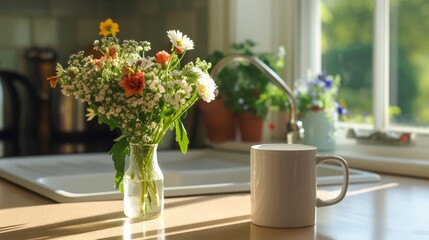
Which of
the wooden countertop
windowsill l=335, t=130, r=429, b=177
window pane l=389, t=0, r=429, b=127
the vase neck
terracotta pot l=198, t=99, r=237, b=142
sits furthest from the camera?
terracotta pot l=198, t=99, r=237, b=142

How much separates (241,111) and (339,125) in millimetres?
311

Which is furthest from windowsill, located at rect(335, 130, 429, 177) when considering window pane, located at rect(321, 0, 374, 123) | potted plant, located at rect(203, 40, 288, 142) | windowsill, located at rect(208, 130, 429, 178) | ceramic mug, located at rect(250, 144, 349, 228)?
ceramic mug, located at rect(250, 144, 349, 228)

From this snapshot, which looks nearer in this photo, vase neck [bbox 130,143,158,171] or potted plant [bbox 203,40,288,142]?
vase neck [bbox 130,143,158,171]

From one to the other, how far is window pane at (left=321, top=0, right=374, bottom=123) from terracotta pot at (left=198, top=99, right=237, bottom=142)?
1.16ft

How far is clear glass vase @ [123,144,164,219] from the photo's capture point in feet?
3.99

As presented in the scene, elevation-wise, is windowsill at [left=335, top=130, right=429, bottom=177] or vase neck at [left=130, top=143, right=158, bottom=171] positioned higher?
vase neck at [left=130, top=143, right=158, bottom=171]

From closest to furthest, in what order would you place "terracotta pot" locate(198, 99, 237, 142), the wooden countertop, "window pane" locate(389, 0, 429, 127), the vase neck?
the wooden countertop
the vase neck
"window pane" locate(389, 0, 429, 127)
"terracotta pot" locate(198, 99, 237, 142)

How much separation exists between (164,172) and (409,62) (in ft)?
2.50

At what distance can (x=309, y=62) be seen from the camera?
2.48 meters

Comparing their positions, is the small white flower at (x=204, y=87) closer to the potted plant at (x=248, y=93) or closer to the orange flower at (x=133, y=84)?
the orange flower at (x=133, y=84)

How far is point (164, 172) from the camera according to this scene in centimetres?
198

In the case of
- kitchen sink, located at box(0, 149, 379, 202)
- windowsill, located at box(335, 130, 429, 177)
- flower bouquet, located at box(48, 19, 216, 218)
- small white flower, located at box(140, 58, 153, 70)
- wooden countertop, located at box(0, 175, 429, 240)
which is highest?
small white flower, located at box(140, 58, 153, 70)

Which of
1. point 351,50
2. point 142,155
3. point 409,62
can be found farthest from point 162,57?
point 351,50

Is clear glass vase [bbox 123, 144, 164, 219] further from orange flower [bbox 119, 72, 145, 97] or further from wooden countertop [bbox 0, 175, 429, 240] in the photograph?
orange flower [bbox 119, 72, 145, 97]
